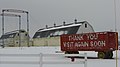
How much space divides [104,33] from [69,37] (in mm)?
5695

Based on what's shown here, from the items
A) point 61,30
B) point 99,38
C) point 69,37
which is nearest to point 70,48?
point 69,37

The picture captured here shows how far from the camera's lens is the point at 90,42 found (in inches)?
1201

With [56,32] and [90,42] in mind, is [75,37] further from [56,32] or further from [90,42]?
[56,32]

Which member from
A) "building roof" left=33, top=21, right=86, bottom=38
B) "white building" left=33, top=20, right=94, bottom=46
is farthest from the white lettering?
"building roof" left=33, top=21, right=86, bottom=38

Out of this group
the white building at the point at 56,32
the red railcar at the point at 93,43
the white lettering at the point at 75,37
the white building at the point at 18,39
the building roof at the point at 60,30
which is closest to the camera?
the red railcar at the point at 93,43

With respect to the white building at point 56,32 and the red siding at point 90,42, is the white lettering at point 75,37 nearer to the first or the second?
the red siding at point 90,42

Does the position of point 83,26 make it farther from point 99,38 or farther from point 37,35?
point 99,38

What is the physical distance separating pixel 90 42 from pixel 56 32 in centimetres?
5236

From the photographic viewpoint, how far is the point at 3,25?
282ft

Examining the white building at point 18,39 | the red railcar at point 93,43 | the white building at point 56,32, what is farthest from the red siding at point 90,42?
the white building at point 18,39

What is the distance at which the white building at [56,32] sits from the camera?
74562 mm

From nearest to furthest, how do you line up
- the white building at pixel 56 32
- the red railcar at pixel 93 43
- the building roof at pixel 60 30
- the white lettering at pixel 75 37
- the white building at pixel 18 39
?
the red railcar at pixel 93 43 < the white lettering at pixel 75 37 < the white building at pixel 56 32 < the building roof at pixel 60 30 < the white building at pixel 18 39

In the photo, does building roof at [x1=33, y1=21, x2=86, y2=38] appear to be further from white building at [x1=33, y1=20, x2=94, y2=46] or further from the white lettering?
the white lettering

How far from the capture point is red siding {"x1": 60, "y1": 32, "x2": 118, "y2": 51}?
2867 centimetres
